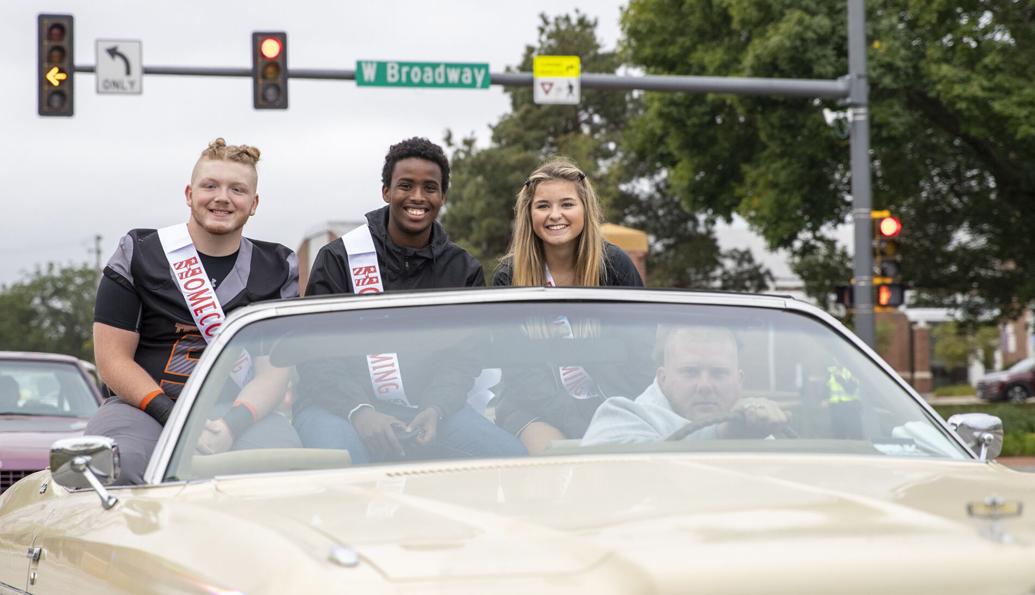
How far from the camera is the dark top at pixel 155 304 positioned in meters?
5.13

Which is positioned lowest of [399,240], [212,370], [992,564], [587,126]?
[992,564]

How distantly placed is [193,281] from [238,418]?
1.72 m

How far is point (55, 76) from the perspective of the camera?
1856 centimetres

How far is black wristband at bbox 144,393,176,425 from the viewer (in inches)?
187

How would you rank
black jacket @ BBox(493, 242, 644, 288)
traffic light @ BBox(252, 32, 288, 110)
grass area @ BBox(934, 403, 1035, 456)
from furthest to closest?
grass area @ BBox(934, 403, 1035, 456), traffic light @ BBox(252, 32, 288, 110), black jacket @ BBox(493, 242, 644, 288)

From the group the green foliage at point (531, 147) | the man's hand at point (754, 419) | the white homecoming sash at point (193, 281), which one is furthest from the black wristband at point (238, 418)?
the green foliage at point (531, 147)

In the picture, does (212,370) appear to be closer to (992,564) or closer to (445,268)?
(992,564)

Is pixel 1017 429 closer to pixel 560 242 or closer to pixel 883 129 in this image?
pixel 883 129

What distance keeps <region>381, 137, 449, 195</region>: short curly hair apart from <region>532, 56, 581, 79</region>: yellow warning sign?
515 inches

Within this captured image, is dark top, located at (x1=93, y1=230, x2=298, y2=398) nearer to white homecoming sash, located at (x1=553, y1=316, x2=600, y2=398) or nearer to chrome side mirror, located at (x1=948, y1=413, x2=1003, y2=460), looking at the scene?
white homecoming sash, located at (x1=553, y1=316, x2=600, y2=398)

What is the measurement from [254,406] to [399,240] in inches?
101

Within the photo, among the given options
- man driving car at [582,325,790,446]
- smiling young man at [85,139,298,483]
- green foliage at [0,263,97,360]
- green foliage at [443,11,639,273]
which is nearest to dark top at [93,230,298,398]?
smiling young man at [85,139,298,483]

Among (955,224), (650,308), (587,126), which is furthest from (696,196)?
(587,126)

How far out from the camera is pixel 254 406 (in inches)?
142
